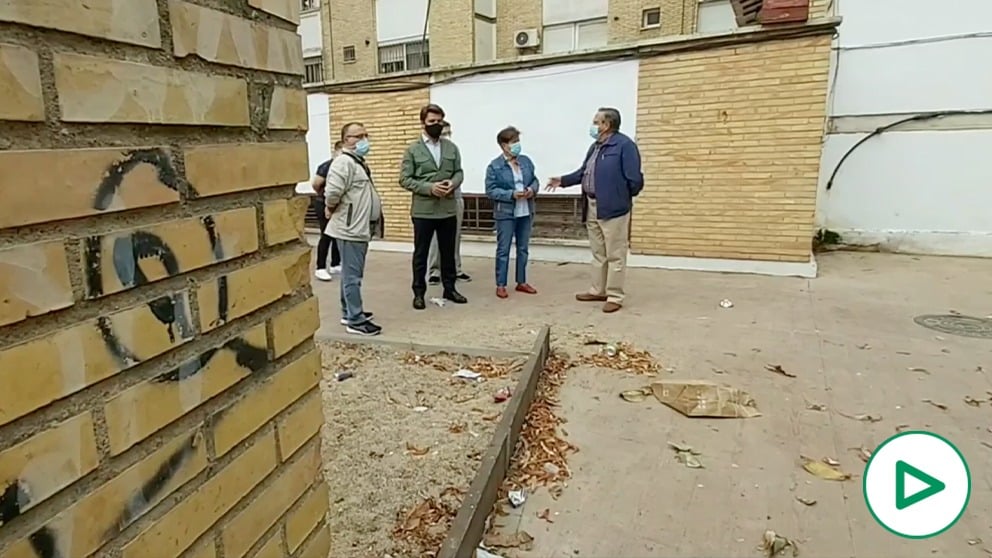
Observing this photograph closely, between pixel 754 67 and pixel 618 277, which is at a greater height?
pixel 754 67

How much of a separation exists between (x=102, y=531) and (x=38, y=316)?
305 millimetres

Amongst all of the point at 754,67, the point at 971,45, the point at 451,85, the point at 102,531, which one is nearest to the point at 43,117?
the point at 102,531

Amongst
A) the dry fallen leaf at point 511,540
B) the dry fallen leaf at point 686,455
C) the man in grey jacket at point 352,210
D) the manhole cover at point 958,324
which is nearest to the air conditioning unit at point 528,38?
the man in grey jacket at point 352,210

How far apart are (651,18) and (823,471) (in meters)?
11.3

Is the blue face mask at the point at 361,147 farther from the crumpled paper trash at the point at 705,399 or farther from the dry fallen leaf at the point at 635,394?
the crumpled paper trash at the point at 705,399

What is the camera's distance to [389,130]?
29.2 feet

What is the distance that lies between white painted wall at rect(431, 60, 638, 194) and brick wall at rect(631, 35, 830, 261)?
372mm

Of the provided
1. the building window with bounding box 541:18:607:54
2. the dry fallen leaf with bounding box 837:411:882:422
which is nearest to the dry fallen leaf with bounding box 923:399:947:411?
the dry fallen leaf with bounding box 837:411:882:422

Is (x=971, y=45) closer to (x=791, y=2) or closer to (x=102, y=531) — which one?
(x=791, y=2)

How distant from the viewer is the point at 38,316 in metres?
0.68

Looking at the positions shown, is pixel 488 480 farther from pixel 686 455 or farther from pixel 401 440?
pixel 686 455

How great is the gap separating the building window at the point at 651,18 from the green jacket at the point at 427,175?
8404 millimetres

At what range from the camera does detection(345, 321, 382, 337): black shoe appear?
16.3ft

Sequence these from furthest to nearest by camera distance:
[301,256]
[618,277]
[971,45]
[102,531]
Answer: [971,45]
[618,277]
[301,256]
[102,531]
